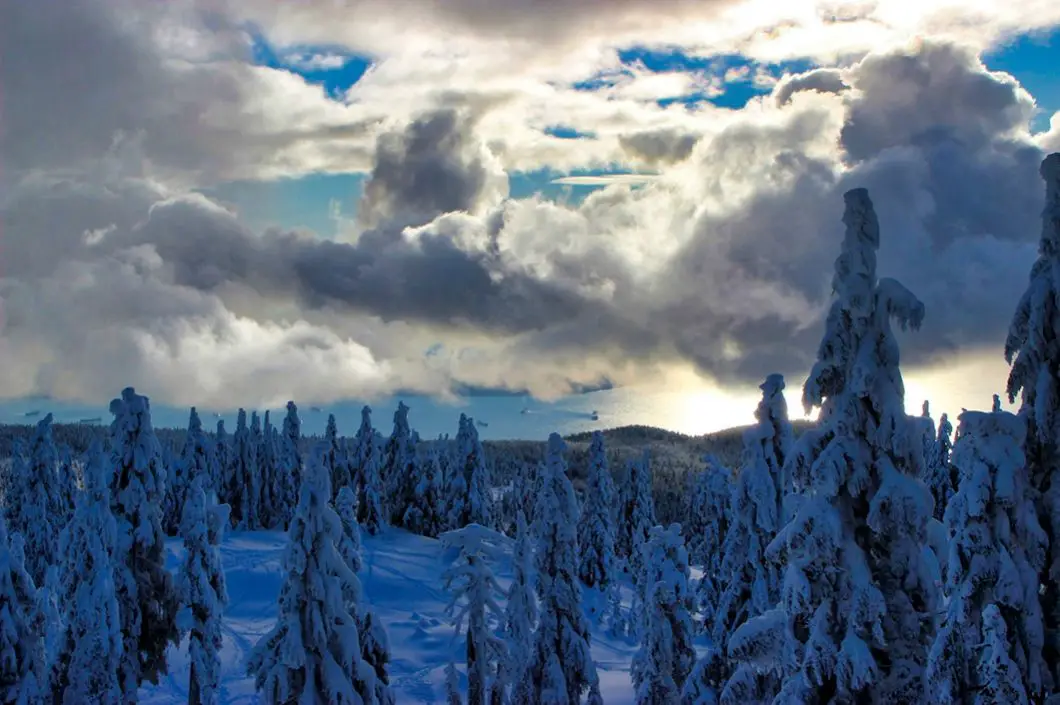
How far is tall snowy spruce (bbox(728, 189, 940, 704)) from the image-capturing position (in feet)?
46.3

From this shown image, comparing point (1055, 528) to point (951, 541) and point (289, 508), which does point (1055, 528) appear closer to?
point (951, 541)

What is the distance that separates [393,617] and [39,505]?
24.5 meters

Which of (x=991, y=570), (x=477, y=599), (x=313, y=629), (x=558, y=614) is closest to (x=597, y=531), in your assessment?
(x=477, y=599)

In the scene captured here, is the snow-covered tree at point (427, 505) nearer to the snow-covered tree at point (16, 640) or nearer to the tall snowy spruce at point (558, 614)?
the tall snowy spruce at point (558, 614)

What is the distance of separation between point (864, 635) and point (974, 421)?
4050mm

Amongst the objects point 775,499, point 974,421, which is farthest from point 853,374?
point 775,499

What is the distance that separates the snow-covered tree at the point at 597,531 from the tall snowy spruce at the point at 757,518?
170 feet

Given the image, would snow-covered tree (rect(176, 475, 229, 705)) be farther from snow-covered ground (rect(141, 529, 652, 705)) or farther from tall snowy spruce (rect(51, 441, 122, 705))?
snow-covered ground (rect(141, 529, 652, 705))

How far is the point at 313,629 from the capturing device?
20.5 meters

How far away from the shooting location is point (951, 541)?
15414mm

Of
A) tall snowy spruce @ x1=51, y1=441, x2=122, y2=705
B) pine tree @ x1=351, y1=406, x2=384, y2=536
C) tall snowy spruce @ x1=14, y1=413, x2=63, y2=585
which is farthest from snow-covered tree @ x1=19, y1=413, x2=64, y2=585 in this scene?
tall snowy spruce @ x1=51, y1=441, x2=122, y2=705

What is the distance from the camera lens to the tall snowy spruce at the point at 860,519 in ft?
46.3

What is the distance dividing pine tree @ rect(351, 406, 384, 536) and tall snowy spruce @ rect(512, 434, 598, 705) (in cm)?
5420

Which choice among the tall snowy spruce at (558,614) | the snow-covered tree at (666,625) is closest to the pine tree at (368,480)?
the tall snowy spruce at (558,614)
